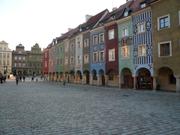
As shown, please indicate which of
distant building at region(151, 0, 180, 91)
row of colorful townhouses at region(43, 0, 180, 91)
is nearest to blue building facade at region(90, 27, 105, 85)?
row of colorful townhouses at region(43, 0, 180, 91)

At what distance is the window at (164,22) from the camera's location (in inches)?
986

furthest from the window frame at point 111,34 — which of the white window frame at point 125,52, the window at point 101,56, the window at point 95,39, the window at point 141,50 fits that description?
the window at point 141,50

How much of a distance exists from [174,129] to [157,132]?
801 mm

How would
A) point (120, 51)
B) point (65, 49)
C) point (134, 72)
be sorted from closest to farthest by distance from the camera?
point (134, 72) → point (120, 51) → point (65, 49)

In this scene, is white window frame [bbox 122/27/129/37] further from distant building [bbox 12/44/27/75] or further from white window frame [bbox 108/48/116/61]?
distant building [bbox 12/44/27/75]

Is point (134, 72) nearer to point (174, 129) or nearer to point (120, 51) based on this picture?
point (120, 51)

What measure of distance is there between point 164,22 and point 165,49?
2885 mm

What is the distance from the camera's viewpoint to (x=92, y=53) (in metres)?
40.2

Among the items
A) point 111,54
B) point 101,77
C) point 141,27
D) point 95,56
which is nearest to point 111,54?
Answer: point 111,54

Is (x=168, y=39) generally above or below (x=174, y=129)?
above

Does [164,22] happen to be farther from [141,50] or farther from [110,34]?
[110,34]

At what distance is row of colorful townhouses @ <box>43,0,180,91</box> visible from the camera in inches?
979

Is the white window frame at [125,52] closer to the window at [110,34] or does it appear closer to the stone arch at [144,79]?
the stone arch at [144,79]

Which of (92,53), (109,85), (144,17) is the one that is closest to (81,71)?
(92,53)
